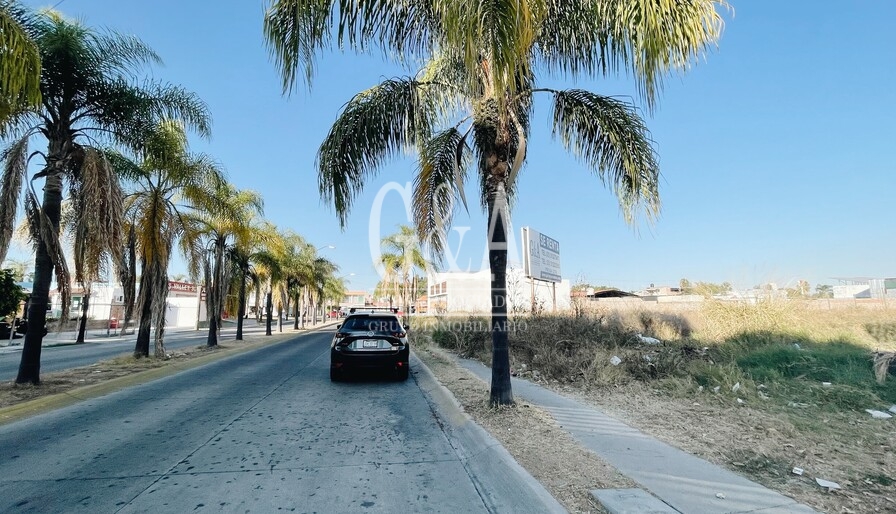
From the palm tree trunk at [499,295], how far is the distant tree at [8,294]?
2920cm

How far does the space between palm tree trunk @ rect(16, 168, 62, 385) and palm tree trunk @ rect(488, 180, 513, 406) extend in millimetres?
8537

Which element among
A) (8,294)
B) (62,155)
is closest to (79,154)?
(62,155)

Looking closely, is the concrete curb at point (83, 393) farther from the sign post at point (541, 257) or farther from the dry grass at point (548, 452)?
the sign post at point (541, 257)

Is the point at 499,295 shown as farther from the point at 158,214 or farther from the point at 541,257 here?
the point at 541,257

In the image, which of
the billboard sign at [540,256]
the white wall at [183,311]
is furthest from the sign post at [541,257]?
the white wall at [183,311]

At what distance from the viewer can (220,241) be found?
67.1 ft

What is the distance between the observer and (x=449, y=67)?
25.6 ft

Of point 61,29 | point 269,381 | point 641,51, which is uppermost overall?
point 61,29

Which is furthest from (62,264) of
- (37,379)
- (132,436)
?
(132,436)

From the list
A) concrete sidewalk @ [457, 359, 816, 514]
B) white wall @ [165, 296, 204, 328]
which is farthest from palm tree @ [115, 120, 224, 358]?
white wall @ [165, 296, 204, 328]

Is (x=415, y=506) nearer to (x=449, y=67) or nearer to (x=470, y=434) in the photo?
(x=470, y=434)

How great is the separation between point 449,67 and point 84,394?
9.03 meters

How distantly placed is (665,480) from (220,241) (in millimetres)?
20468

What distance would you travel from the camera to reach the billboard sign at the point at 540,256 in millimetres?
28061
